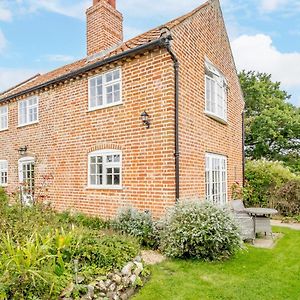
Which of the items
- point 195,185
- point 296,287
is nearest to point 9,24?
point 195,185

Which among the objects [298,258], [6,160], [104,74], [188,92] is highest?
[104,74]

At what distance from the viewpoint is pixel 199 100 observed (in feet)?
33.4

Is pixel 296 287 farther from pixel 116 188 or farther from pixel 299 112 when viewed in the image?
pixel 299 112

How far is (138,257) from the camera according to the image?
247 inches

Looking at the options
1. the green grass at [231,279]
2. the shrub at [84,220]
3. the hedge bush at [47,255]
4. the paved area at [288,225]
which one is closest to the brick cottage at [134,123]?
the shrub at [84,220]

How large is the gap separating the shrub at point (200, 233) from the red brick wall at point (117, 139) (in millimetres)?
972

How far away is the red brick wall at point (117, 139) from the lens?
8492 millimetres

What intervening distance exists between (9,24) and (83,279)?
10.7 meters

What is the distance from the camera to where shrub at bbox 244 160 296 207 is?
49.2 feet

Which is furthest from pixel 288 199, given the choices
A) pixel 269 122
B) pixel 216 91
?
pixel 269 122

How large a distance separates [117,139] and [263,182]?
9.28 m

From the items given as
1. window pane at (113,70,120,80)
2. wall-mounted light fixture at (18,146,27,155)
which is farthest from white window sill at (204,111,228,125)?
wall-mounted light fixture at (18,146,27,155)

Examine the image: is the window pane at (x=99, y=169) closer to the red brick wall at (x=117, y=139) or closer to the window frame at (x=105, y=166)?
the window frame at (x=105, y=166)

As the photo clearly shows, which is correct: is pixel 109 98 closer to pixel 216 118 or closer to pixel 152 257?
pixel 216 118
